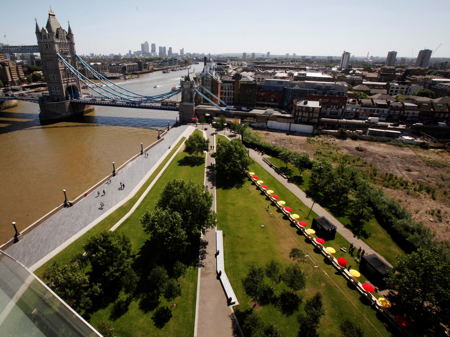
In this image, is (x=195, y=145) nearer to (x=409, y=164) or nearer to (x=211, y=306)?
(x=211, y=306)

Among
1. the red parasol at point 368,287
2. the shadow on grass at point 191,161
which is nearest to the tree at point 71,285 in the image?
the red parasol at point 368,287

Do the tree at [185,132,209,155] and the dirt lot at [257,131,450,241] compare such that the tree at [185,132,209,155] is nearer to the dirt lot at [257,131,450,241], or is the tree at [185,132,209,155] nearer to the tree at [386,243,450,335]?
the dirt lot at [257,131,450,241]

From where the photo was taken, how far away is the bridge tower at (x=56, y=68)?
277ft

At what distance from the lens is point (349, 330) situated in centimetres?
1984

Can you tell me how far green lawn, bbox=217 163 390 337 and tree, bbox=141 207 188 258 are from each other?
5.63m

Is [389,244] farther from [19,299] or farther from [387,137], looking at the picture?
[387,137]

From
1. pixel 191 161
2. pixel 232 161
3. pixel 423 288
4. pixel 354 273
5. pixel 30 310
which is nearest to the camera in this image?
pixel 30 310

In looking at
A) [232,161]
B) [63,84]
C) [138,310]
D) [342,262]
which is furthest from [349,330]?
[63,84]

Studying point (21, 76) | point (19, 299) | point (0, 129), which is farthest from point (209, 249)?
point (21, 76)

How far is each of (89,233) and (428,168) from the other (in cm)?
6779

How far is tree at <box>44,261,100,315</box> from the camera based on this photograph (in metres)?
19.4

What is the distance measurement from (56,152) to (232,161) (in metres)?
42.9

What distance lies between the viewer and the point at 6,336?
525 centimetres

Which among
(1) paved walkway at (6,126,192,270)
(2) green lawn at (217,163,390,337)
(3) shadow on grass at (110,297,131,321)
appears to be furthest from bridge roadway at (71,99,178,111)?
(3) shadow on grass at (110,297,131,321)
